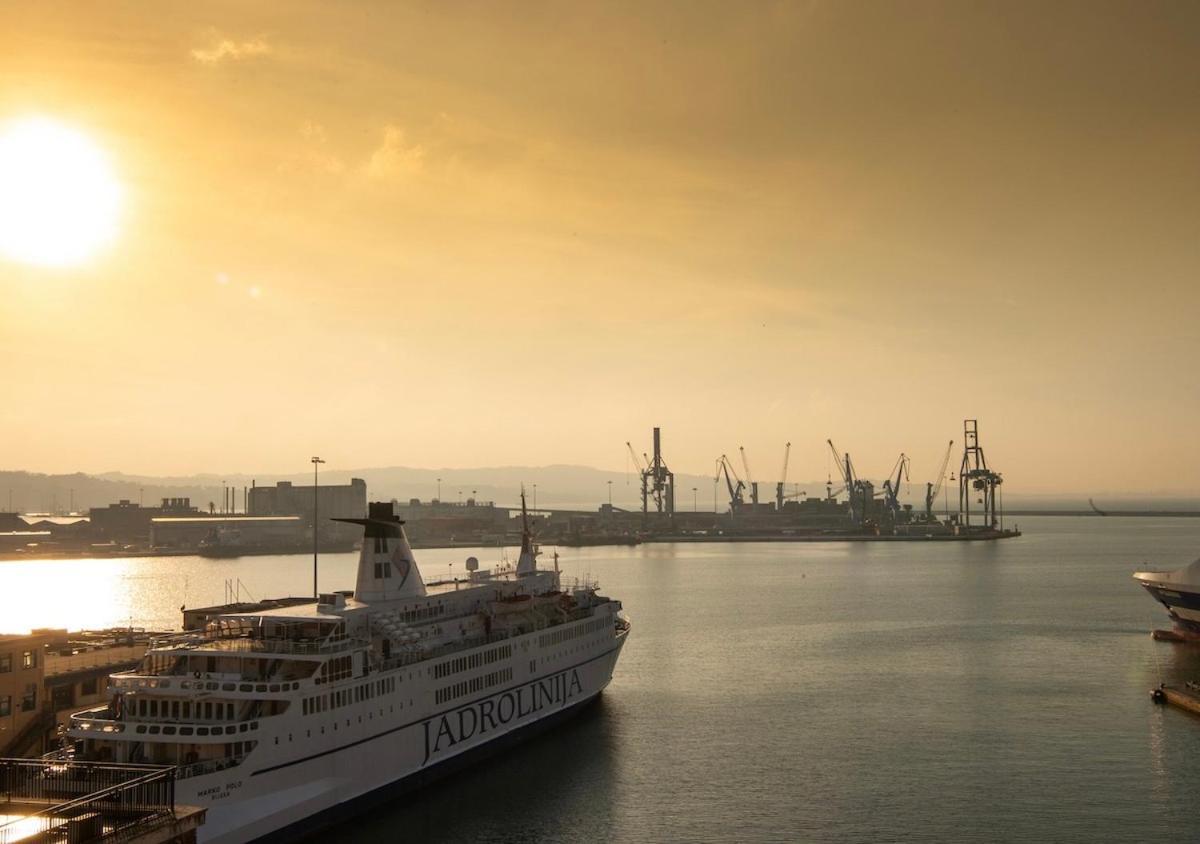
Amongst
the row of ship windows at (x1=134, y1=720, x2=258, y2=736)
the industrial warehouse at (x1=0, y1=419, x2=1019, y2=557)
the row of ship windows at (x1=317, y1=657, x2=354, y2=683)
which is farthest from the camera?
the industrial warehouse at (x1=0, y1=419, x2=1019, y2=557)

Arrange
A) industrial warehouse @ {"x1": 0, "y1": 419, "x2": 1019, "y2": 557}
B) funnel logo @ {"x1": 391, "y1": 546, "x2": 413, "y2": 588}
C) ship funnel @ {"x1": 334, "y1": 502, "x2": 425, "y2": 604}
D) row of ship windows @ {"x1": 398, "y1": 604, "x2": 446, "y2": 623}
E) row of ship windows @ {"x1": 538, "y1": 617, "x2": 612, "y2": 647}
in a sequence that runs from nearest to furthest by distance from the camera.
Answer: row of ship windows @ {"x1": 398, "y1": 604, "x2": 446, "y2": 623}, ship funnel @ {"x1": 334, "y1": 502, "x2": 425, "y2": 604}, funnel logo @ {"x1": 391, "y1": 546, "x2": 413, "y2": 588}, row of ship windows @ {"x1": 538, "y1": 617, "x2": 612, "y2": 647}, industrial warehouse @ {"x1": 0, "y1": 419, "x2": 1019, "y2": 557}

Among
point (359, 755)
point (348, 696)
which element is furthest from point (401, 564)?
point (359, 755)

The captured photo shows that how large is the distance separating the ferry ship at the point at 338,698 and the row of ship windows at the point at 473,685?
0.04m

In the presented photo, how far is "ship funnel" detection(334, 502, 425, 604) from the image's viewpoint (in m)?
29.6

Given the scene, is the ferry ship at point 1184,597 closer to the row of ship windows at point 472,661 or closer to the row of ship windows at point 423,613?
the row of ship windows at point 472,661

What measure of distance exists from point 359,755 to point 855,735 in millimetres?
15532

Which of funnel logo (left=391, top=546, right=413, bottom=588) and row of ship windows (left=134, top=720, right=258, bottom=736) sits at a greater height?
funnel logo (left=391, top=546, right=413, bottom=588)

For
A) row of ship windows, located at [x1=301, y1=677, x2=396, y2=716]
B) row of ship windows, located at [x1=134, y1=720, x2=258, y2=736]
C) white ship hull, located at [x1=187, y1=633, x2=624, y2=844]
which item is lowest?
white ship hull, located at [x1=187, y1=633, x2=624, y2=844]

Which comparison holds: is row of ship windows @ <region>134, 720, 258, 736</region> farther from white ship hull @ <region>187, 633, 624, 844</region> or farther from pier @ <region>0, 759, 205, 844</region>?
pier @ <region>0, 759, 205, 844</region>

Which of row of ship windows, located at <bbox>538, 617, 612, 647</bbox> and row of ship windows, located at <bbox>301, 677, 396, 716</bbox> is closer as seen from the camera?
row of ship windows, located at <bbox>301, 677, 396, 716</bbox>

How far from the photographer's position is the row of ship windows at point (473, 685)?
2761 centimetres

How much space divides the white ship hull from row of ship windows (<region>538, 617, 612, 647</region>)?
0.61m

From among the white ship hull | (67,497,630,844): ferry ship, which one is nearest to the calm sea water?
the white ship hull

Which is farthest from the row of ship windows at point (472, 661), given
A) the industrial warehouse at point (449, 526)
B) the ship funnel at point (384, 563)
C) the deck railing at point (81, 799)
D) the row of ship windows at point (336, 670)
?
the industrial warehouse at point (449, 526)
